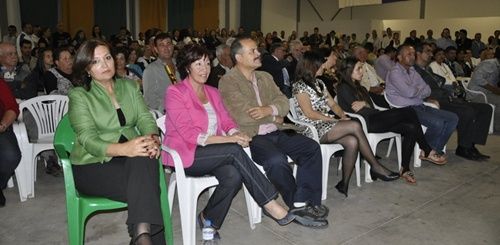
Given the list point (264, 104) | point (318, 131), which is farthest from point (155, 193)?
point (318, 131)

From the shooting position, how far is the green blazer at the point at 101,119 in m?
2.16

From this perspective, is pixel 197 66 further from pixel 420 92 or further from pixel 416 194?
pixel 420 92

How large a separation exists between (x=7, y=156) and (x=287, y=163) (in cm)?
179

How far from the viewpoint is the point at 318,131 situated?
3.29 m

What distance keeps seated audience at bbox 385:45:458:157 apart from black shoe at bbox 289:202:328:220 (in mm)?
1721

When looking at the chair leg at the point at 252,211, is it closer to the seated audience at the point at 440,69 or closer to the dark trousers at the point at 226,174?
the dark trousers at the point at 226,174

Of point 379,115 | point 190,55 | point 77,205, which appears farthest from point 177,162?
point 379,115

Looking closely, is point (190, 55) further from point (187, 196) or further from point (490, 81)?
point (490, 81)

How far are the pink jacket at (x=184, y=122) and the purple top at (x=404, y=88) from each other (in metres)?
2.15

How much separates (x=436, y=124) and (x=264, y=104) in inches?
71.9

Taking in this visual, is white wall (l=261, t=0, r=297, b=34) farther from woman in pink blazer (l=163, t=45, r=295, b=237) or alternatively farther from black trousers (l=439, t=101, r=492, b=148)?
woman in pink blazer (l=163, t=45, r=295, b=237)

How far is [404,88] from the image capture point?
4020mm

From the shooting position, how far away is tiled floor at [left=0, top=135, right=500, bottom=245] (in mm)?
2572

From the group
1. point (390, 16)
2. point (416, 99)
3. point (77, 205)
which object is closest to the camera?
point (77, 205)
